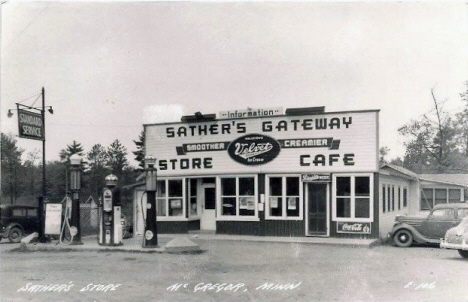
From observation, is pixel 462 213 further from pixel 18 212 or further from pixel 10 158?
pixel 10 158

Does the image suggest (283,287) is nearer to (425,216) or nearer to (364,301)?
(364,301)

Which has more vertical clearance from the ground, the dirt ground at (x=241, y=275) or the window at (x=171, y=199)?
the window at (x=171, y=199)

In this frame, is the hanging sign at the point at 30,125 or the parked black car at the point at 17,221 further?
the parked black car at the point at 17,221

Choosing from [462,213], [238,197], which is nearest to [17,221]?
[238,197]

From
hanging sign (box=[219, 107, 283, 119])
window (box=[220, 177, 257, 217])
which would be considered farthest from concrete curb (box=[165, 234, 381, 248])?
hanging sign (box=[219, 107, 283, 119])

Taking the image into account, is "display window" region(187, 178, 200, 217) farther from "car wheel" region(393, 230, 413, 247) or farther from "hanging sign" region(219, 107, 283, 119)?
"car wheel" region(393, 230, 413, 247)

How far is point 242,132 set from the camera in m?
19.7

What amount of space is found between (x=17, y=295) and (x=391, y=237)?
12085 mm

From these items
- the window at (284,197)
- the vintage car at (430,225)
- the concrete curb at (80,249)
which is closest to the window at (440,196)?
the vintage car at (430,225)

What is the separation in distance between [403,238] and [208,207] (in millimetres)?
7921

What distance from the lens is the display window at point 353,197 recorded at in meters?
17.7

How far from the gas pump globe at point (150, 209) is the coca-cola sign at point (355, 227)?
648cm

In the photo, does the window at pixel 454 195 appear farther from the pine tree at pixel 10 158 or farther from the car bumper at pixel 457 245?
the pine tree at pixel 10 158

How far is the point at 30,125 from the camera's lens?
55.0ft
